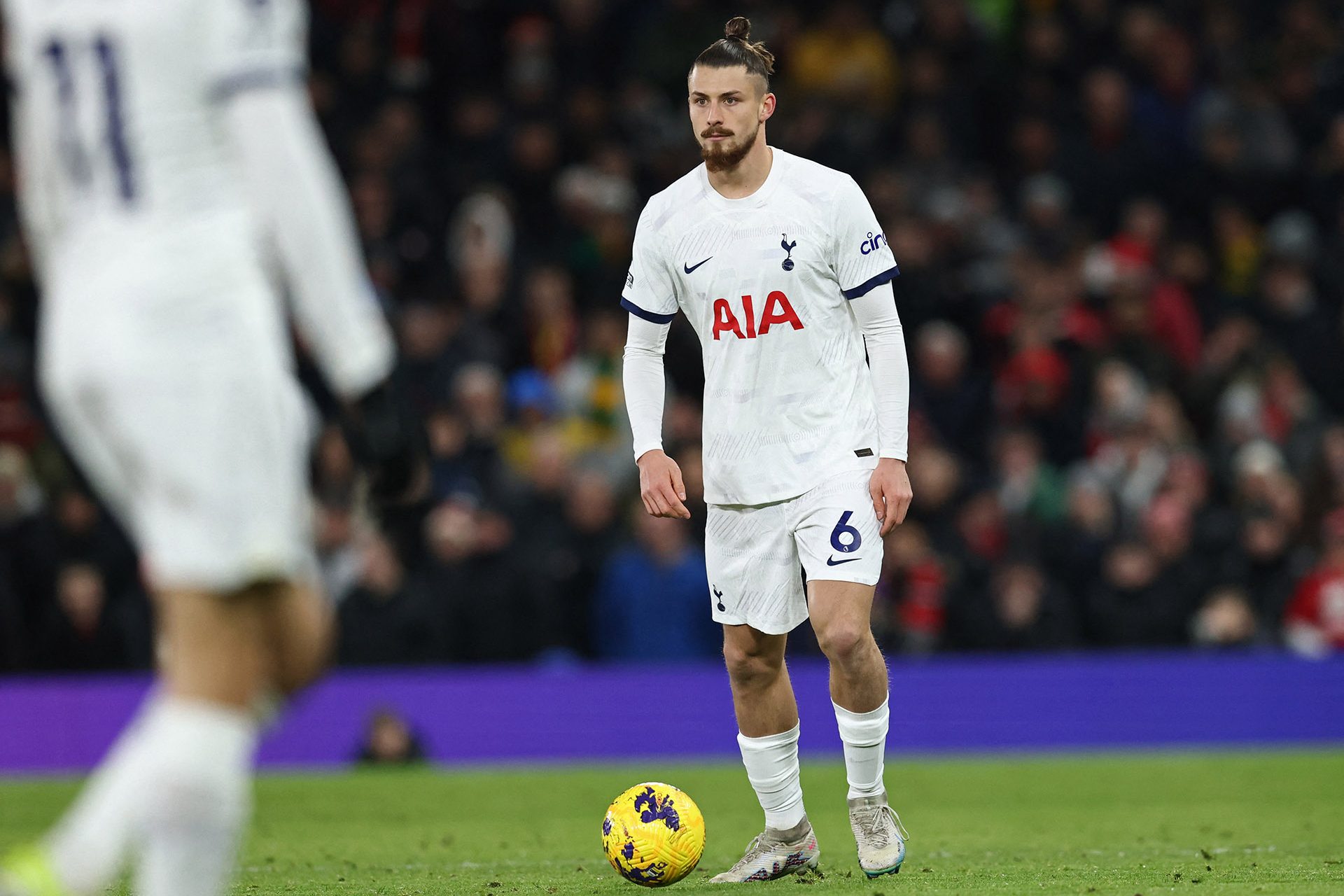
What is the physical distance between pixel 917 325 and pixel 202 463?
12625mm

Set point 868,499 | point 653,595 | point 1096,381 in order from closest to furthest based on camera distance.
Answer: point 868,499 → point 653,595 → point 1096,381

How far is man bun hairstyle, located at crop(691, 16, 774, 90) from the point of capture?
6.54 metres

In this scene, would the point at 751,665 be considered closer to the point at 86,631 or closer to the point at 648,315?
the point at 648,315

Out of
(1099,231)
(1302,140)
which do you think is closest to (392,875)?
(1099,231)

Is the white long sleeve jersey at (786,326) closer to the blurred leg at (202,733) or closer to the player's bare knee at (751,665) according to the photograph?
the player's bare knee at (751,665)

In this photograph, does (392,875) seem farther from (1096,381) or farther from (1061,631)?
(1096,381)

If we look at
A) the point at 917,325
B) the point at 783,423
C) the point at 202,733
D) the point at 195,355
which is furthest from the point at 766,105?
the point at 917,325

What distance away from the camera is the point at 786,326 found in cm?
656

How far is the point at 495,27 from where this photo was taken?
18.2 meters

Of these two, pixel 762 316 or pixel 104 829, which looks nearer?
pixel 104 829

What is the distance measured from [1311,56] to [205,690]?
1673 cm

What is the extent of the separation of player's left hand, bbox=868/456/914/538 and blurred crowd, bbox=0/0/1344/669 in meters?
7.14

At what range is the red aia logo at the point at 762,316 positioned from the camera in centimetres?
656

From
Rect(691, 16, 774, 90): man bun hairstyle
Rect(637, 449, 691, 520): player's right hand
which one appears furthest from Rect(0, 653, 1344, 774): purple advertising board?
Rect(691, 16, 774, 90): man bun hairstyle
